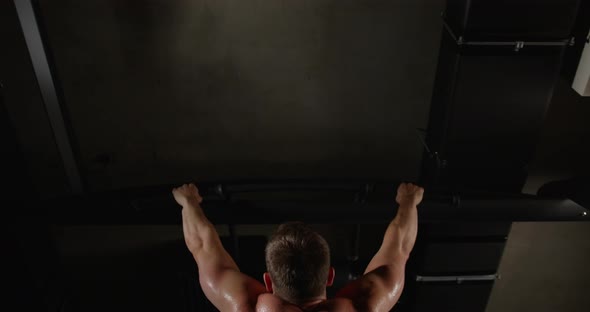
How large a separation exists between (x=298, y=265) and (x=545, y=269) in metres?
2.38

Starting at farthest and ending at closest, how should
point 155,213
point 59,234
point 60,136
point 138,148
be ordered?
point 59,234 → point 138,148 → point 60,136 → point 155,213

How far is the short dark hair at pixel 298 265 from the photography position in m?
1.79

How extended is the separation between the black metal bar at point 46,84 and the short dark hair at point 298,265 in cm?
133

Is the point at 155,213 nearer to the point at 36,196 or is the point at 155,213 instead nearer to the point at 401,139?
the point at 36,196

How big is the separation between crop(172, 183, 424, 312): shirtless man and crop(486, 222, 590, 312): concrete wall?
146 centimetres

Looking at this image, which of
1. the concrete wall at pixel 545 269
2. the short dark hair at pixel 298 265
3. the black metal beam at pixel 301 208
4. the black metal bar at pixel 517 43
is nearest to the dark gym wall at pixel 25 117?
the black metal beam at pixel 301 208

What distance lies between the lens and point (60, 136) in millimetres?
2715

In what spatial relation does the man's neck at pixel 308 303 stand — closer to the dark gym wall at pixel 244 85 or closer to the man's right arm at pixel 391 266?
the man's right arm at pixel 391 266

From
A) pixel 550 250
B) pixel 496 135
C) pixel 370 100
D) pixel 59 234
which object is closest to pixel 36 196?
pixel 59 234

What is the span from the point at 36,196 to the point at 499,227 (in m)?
2.33

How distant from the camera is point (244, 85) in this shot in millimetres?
2902

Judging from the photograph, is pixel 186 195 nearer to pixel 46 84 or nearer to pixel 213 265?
pixel 213 265

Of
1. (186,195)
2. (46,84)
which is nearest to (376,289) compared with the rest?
(186,195)

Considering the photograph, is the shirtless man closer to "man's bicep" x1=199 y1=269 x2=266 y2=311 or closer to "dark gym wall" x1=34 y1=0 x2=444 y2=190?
"man's bicep" x1=199 y1=269 x2=266 y2=311
